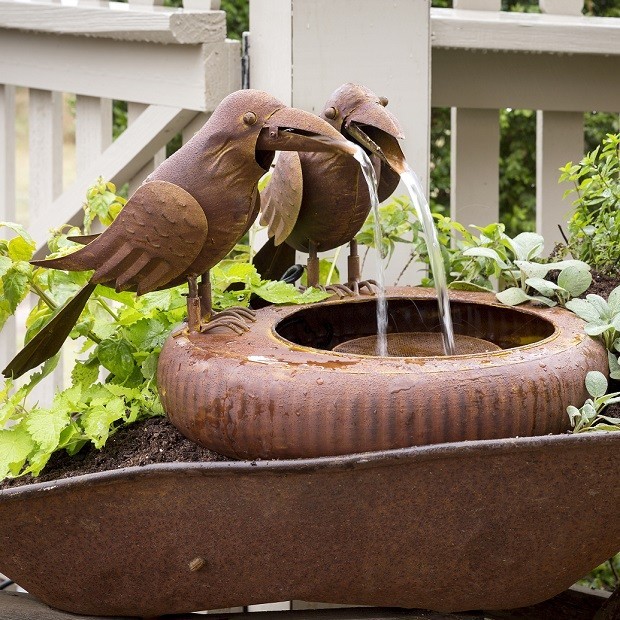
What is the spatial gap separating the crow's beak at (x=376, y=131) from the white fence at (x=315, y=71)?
0.56 m

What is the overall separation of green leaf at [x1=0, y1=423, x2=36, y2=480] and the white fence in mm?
831

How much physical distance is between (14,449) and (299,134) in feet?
1.87

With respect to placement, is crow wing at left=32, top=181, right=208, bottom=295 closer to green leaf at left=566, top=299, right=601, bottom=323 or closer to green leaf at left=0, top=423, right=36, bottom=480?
green leaf at left=0, top=423, right=36, bottom=480

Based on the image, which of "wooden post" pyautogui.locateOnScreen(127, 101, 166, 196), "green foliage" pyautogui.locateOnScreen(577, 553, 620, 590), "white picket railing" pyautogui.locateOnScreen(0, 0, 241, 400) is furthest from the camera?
"green foliage" pyautogui.locateOnScreen(577, 553, 620, 590)

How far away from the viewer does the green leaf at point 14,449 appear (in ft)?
4.23

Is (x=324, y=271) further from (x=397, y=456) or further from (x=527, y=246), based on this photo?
(x=397, y=456)

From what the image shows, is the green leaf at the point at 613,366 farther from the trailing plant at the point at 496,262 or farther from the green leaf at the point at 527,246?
the green leaf at the point at 527,246

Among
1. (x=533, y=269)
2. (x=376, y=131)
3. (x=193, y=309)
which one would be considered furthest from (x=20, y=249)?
(x=533, y=269)

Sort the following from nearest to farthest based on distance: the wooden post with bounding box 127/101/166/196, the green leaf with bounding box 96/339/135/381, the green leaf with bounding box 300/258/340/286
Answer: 1. the green leaf with bounding box 96/339/135/381
2. the green leaf with bounding box 300/258/340/286
3. the wooden post with bounding box 127/101/166/196

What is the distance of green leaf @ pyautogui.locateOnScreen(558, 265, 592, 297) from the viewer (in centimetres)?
141

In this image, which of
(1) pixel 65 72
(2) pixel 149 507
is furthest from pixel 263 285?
(1) pixel 65 72

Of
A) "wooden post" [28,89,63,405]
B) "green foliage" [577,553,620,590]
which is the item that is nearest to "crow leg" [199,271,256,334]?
"wooden post" [28,89,63,405]

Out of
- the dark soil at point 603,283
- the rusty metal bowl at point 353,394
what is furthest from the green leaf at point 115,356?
the dark soil at point 603,283

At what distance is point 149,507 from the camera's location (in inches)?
42.8
